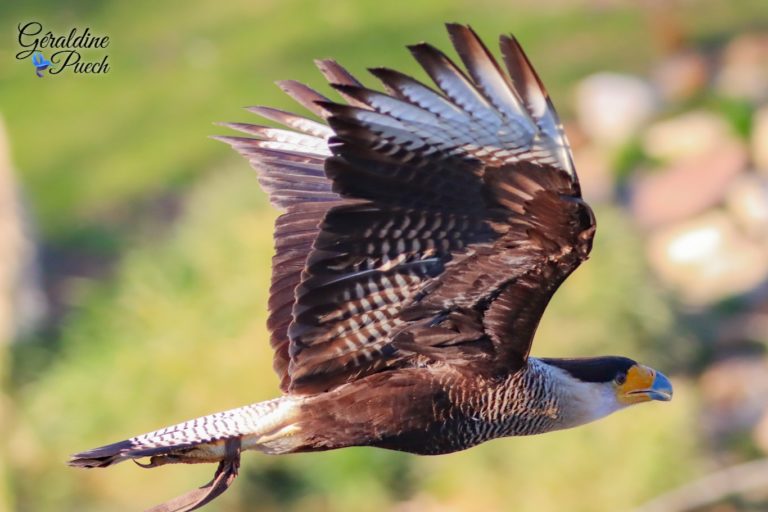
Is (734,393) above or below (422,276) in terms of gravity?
below

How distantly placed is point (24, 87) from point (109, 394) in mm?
8010

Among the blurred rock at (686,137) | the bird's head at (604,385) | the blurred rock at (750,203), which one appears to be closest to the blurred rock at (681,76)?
the blurred rock at (686,137)

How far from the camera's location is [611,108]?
759 inches

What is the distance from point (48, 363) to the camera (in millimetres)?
16016

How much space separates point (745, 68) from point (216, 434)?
50.8 ft

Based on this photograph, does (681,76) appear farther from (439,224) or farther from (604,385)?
(439,224)

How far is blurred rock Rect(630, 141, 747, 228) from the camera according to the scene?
1766cm

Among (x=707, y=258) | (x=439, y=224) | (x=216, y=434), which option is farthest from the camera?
(x=707, y=258)

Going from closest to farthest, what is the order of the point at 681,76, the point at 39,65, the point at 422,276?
the point at 422,276, the point at 39,65, the point at 681,76

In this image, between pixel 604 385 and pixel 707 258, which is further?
pixel 707 258

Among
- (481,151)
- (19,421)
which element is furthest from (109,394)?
(481,151)
